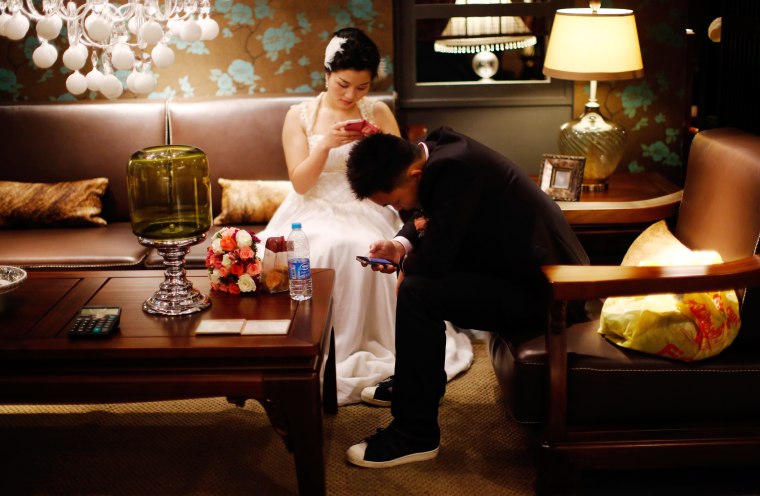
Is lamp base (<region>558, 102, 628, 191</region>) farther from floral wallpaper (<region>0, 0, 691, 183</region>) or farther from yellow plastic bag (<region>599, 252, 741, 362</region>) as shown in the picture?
yellow plastic bag (<region>599, 252, 741, 362</region>)

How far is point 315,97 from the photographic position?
143 inches

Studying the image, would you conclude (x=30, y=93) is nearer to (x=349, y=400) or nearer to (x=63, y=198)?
(x=63, y=198)

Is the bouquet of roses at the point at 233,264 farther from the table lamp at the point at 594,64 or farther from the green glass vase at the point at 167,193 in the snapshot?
the table lamp at the point at 594,64

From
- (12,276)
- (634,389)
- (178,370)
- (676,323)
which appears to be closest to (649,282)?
(676,323)

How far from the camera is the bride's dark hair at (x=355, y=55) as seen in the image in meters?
3.21

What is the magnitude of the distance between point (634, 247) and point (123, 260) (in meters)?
1.84

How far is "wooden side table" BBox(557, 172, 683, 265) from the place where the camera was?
3092mm

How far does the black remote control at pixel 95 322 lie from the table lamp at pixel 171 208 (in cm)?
13

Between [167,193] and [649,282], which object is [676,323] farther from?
[167,193]

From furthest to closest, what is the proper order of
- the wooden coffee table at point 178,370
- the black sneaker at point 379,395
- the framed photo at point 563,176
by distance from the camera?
the framed photo at point 563,176, the black sneaker at point 379,395, the wooden coffee table at point 178,370

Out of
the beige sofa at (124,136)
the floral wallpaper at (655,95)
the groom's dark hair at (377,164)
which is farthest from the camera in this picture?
the floral wallpaper at (655,95)

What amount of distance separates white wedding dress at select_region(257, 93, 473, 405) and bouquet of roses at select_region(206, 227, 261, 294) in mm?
547

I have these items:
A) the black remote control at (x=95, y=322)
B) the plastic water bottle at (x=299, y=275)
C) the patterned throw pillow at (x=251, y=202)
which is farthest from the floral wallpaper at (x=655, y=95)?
the black remote control at (x=95, y=322)

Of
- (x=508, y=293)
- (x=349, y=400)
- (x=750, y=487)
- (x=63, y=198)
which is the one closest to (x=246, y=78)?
(x=63, y=198)
